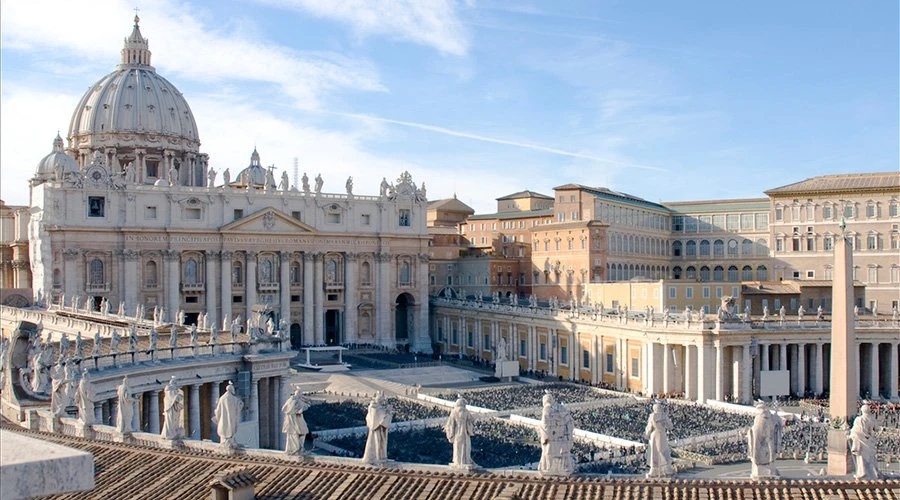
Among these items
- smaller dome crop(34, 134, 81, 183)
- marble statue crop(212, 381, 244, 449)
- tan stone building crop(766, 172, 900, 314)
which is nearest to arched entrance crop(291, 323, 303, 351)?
smaller dome crop(34, 134, 81, 183)

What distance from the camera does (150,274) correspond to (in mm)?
77250

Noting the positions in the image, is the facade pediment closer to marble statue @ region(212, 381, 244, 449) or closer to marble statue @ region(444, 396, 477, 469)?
marble statue @ region(212, 381, 244, 449)

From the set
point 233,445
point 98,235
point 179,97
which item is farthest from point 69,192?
point 233,445

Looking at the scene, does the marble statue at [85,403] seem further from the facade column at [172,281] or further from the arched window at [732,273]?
the arched window at [732,273]

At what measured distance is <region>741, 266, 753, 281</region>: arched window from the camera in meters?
91.8

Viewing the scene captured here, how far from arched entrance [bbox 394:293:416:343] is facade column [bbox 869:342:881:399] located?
43.2 meters

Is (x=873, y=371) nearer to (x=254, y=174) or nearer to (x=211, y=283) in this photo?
(x=211, y=283)

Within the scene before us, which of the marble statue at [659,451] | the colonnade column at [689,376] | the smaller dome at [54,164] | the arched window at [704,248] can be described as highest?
the smaller dome at [54,164]

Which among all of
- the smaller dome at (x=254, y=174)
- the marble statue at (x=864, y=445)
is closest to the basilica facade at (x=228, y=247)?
the smaller dome at (x=254, y=174)

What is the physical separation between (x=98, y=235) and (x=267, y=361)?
142 ft

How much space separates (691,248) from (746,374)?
4508 cm

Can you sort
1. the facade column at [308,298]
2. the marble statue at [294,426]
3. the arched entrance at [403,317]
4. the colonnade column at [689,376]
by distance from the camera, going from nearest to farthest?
1. the marble statue at [294,426]
2. the colonnade column at [689,376]
3. the facade column at [308,298]
4. the arched entrance at [403,317]

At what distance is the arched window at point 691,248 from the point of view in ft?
320

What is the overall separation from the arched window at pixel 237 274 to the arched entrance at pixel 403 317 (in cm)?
1530
